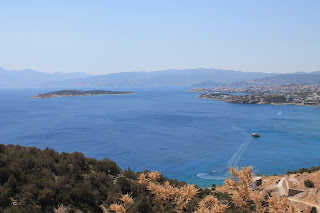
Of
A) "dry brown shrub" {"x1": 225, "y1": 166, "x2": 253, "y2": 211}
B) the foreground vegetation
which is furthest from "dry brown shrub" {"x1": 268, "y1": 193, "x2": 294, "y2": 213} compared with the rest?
"dry brown shrub" {"x1": 225, "y1": 166, "x2": 253, "y2": 211}

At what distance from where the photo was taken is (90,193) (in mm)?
10586

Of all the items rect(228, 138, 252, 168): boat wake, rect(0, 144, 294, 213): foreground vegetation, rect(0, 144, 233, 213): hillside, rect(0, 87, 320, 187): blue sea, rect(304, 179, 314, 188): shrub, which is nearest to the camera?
rect(0, 144, 294, 213): foreground vegetation

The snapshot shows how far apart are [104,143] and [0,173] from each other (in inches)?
1132

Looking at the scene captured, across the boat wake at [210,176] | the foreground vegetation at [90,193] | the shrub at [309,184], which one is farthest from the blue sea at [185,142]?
the foreground vegetation at [90,193]

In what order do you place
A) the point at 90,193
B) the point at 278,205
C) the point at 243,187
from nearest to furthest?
the point at 278,205, the point at 243,187, the point at 90,193

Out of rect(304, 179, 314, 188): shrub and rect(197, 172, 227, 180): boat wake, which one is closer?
rect(304, 179, 314, 188): shrub

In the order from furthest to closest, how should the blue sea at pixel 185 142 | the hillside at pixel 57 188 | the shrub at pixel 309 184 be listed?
the blue sea at pixel 185 142 → the shrub at pixel 309 184 → the hillside at pixel 57 188

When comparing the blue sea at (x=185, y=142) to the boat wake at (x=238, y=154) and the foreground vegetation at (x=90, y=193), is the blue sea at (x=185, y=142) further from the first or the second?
the foreground vegetation at (x=90, y=193)

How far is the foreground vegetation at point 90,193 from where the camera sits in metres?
8.89

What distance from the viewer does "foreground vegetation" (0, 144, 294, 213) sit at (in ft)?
29.2

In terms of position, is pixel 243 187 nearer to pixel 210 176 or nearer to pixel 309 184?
pixel 309 184

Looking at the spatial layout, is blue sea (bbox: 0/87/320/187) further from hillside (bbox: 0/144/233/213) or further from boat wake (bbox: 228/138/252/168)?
hillside (bbox: 0/144/233/213)

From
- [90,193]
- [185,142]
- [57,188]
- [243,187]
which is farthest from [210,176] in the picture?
[57,188]

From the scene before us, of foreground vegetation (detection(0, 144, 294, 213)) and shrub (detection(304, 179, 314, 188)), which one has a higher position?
foreground vegetation (detection(0, 144, 294, 213))
